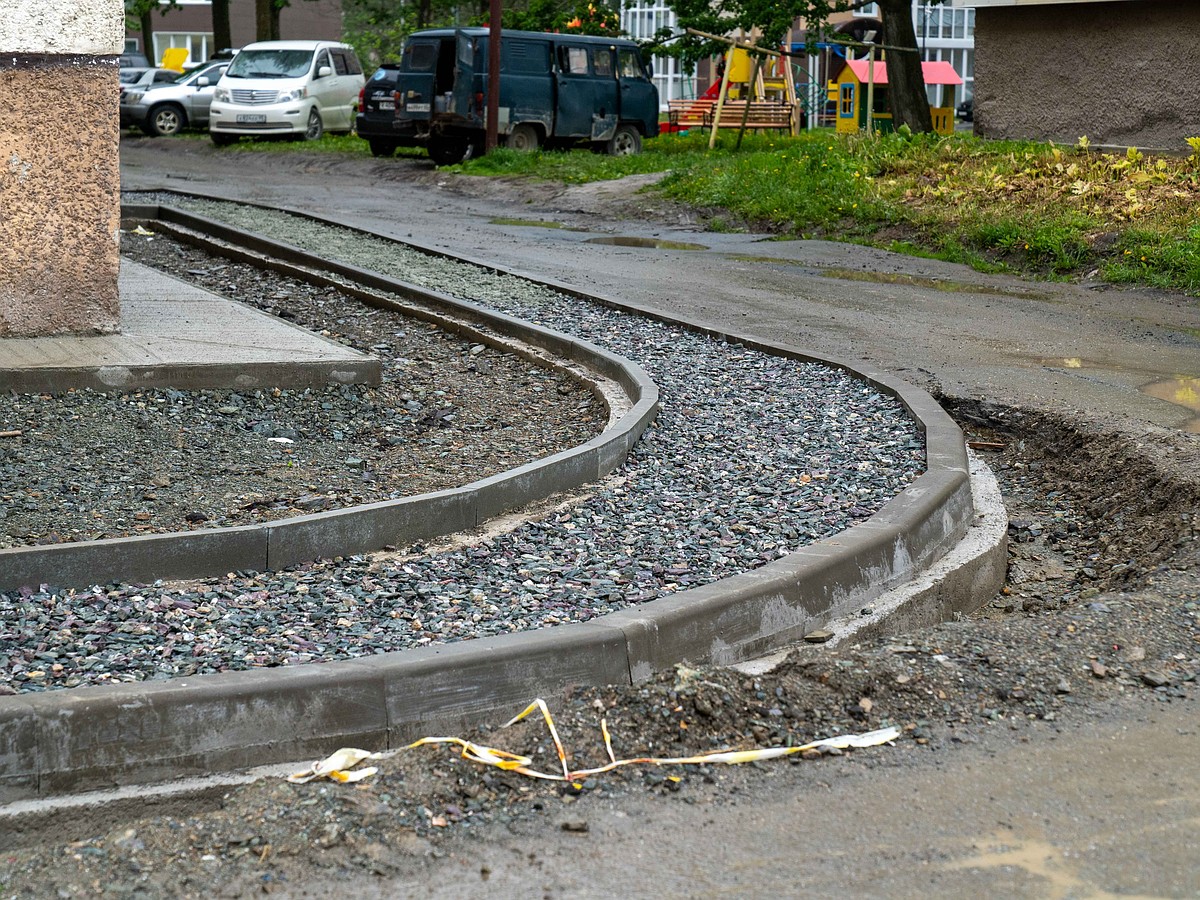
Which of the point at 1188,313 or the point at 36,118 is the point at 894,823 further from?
the point at 1188,313

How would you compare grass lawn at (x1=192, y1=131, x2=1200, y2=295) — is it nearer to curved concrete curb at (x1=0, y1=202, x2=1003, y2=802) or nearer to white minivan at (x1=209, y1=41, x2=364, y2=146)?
curved concrete curb at (x1=0, y1=202, x2=1003, y2=802)

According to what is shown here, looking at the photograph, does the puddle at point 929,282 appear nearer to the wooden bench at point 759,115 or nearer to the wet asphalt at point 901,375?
the wet asphalt at point 901,375

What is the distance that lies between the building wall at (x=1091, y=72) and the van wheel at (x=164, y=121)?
19841 mm

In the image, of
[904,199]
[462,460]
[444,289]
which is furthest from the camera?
[904,199]

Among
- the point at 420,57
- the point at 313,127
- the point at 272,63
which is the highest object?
the point at 272,63

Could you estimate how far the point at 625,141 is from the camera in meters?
25.8

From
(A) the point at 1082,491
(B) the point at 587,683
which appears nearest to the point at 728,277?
(A) the point at 1082,491

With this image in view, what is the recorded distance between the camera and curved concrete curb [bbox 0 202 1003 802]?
353 centimetres

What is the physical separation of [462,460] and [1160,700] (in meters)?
Result: 3.35

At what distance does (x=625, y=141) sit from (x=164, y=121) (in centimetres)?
1208

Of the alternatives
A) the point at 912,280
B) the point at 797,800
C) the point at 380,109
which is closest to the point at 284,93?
the point at 380,109

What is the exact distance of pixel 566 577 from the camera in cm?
504

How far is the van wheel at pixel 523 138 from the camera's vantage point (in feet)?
79.1

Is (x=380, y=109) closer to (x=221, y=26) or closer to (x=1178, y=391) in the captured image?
(x=221, y=26)
